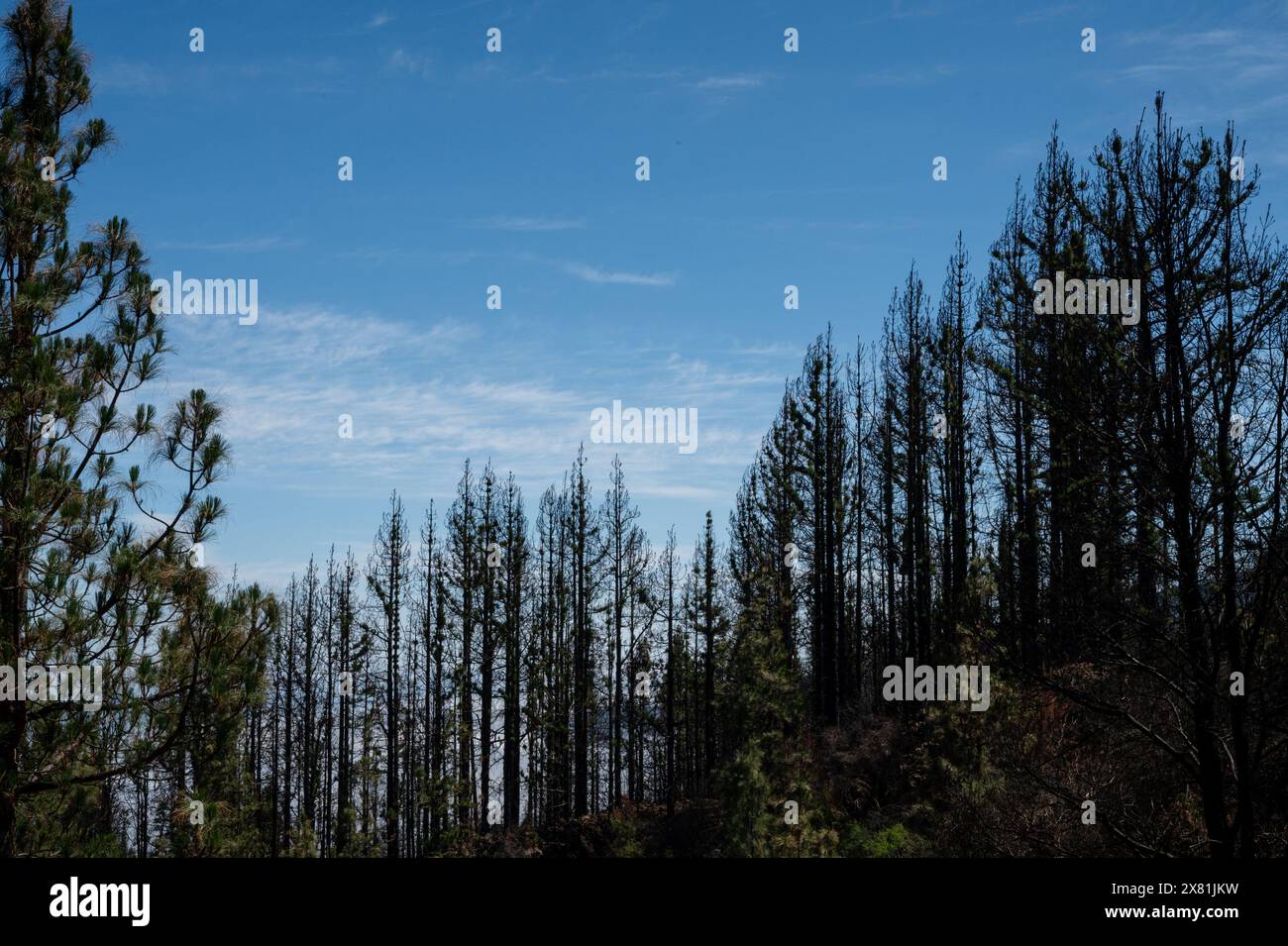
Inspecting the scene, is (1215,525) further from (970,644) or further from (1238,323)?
(970,644)

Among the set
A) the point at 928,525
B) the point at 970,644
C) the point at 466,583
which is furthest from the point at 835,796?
the point at 466,583

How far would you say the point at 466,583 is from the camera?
3491cm

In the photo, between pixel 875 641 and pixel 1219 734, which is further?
pixel 875 641

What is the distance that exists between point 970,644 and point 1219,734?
32.7 feet

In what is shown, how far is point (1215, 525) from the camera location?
965 centimetres

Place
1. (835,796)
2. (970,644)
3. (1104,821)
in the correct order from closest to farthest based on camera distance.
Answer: (1104,821), (970,644), (835,796)

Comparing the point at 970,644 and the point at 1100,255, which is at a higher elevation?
the point at 1100,255
